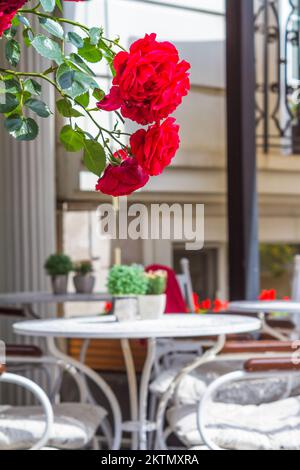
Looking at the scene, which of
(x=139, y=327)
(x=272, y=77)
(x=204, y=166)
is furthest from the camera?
(x=272, y=77)

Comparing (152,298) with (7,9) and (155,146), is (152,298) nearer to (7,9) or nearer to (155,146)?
(155,146)

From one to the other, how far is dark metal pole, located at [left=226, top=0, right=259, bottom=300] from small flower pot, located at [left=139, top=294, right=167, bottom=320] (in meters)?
1.92

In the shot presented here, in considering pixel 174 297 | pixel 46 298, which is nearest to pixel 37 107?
pixel 46 298

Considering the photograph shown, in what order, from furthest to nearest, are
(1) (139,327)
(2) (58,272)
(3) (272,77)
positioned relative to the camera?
(3) (272,77), (2) (58,272), (1) (139,327)

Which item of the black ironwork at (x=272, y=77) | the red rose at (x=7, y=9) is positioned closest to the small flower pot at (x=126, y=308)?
the red rose at (x=7, y=9)

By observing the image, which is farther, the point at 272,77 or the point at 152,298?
the point at 272,77

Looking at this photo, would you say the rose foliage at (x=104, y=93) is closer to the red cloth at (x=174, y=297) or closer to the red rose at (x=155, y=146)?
the red rose at (x=155, y=146)

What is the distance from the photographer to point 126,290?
11.7 feet

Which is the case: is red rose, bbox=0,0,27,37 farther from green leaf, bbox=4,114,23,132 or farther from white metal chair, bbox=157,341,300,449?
white metal chair, bbox=157,341,300,449

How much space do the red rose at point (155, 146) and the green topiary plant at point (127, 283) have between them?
2.68 m

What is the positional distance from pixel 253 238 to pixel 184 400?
170cm

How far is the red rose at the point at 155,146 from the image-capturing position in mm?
868

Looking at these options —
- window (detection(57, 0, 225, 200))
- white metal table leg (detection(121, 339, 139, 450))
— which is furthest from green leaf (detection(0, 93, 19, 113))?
window (detection(57, 0, 225, 200))

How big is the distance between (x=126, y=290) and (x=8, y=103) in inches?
108
